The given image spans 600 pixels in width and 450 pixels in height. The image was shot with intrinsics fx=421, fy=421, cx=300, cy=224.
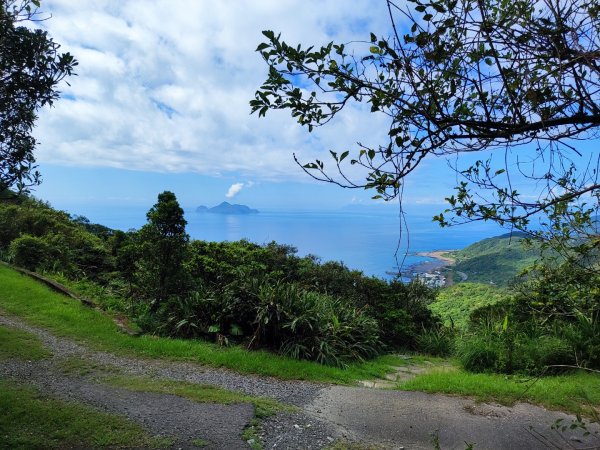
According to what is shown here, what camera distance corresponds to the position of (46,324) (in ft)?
26.6

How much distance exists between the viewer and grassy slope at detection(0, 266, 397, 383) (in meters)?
6.95

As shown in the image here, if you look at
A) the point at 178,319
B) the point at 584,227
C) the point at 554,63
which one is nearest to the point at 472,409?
the point at 584,227

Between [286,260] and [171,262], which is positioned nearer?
[171,262]

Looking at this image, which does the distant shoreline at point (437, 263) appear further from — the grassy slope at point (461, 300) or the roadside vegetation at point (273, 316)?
the roadside vegetation at point (273, 316)

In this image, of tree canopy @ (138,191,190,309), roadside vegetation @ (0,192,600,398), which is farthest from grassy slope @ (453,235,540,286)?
tree canopy @ (138,191,190,309)

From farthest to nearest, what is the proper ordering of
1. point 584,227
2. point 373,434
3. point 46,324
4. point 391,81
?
point 46,324, point 373,434, point 584,227, point 391,81

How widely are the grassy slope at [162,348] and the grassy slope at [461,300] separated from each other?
11.5 ft

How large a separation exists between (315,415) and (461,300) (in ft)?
31.5

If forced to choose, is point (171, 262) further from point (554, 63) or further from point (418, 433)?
point (554, 63)

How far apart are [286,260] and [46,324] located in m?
5.74

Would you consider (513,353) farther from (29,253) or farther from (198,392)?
(29,253)

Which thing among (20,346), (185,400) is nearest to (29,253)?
(20,346)

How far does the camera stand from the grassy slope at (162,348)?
6.95 m

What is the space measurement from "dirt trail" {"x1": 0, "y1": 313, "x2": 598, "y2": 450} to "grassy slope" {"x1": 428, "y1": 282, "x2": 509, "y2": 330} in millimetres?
5518
